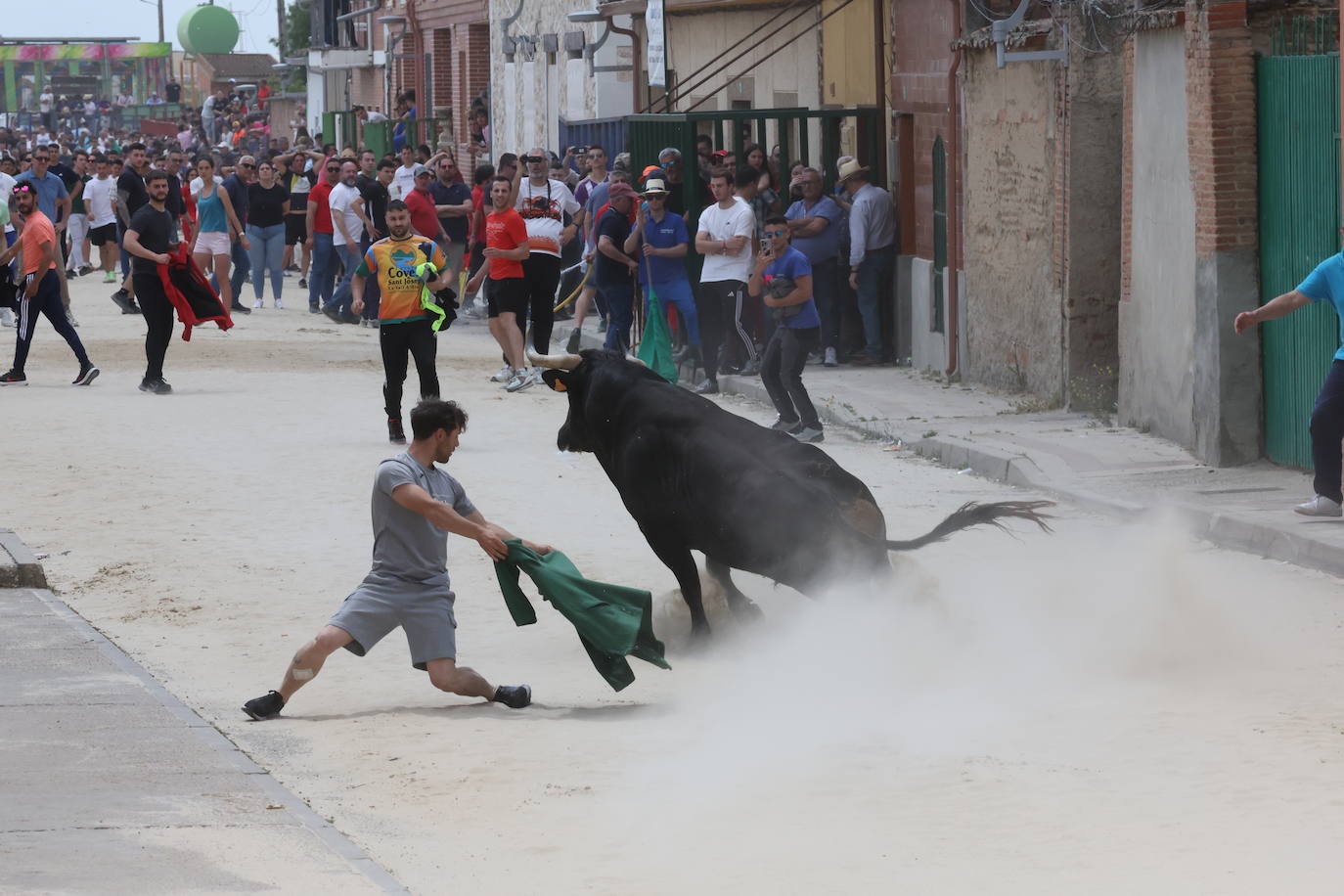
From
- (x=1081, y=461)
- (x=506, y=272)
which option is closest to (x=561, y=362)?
(x=1081, y=461)

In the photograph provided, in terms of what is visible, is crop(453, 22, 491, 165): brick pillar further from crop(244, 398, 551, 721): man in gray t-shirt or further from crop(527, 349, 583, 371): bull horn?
crop(244, 398, 551, 721): man in gray t-shirt

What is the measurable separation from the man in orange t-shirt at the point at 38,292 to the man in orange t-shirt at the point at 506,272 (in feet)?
12.6

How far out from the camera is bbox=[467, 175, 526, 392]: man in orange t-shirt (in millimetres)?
16984

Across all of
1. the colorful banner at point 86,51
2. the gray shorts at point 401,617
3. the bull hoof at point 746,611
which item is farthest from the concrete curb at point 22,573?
the colorful banner at point 86,51

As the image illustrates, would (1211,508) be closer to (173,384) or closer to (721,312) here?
(721,312)

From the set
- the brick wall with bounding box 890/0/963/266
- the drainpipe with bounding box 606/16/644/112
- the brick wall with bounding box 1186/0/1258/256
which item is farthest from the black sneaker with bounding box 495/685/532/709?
the drainpipe with bounding box 606/16/644/112

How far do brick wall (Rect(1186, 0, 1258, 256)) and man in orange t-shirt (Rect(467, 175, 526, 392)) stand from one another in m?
5.85

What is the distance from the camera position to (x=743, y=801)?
6.47m

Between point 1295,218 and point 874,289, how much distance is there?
23.4 ft

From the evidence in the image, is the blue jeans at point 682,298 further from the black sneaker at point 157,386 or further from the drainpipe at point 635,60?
the drainpipe at point 635,60

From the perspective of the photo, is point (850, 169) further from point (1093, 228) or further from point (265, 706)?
point (265, 706)

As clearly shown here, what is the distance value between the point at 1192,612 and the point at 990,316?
9155 millimetres

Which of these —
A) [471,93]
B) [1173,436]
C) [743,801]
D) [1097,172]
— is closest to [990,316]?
[1097,172]

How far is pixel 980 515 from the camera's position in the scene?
8531 mm
